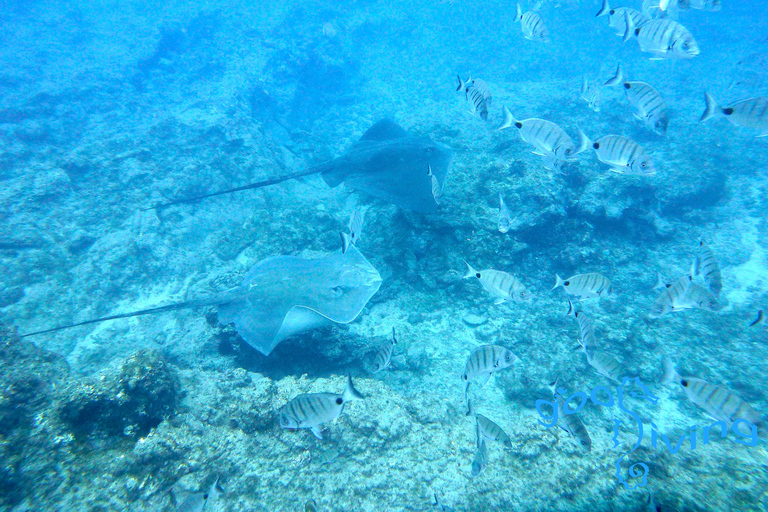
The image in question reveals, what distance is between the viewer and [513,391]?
5133mm

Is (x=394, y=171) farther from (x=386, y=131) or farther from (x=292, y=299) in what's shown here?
(x=292, y=299)

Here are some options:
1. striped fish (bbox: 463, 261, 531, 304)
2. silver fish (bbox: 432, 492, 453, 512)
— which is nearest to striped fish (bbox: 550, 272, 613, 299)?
striped fish (bbox: 463, 261, 531, 304)

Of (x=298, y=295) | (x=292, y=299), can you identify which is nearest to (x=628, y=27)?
(x=298, y=295)

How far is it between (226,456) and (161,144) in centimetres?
1142

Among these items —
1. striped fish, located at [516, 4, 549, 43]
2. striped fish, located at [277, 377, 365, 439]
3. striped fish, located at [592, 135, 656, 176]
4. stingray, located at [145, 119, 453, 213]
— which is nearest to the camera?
striped fish, located at [277, 377, 365, 439]

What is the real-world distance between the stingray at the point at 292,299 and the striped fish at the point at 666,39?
5500mm

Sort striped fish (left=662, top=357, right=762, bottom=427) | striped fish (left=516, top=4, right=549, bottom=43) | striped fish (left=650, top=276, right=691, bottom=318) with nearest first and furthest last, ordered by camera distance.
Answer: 1. striped fish (left=662, top=357, right=762, bottom=427)
2. striped fish (left=650, top=276, right=691, bottom=318)
3. striped fish (left=516, top=4, right=549, bottom=43)

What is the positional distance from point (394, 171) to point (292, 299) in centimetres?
404

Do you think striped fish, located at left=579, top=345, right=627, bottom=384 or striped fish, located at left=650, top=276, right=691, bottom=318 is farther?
striped fish, located at left=650, top=276, right=691, bottom=318

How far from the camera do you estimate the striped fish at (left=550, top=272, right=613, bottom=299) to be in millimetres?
3963

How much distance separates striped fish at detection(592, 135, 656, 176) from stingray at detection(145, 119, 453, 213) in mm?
3147

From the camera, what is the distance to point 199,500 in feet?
9.23

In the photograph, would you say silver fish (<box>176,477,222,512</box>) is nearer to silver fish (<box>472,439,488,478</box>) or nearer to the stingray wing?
the stingray wing

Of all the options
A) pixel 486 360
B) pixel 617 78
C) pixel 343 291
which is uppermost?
pixel 617 78
